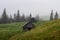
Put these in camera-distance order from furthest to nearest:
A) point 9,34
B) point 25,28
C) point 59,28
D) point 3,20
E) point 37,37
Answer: point 3,20
point 25,28
point 9,34
point 59,28
point 37,37

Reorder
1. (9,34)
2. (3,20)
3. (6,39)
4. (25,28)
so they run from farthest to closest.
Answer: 1. (3,20)
2. (25,28)
3. (9,34)
4. (6,39)

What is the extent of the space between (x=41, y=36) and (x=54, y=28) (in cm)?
783

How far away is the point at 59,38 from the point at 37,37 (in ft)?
20.1

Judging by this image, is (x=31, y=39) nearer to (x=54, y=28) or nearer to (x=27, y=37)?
(x=27, y=37)

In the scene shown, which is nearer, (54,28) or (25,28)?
(54,28)

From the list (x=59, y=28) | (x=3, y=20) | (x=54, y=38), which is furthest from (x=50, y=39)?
(x=3, y=20)

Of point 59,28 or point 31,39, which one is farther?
point 59,28

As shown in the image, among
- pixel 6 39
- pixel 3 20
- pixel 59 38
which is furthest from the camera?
pixel 3 20

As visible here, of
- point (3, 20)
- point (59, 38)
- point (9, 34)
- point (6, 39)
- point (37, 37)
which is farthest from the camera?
point (3, 20)

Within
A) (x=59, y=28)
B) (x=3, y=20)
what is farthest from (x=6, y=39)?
(x=3, y=20)

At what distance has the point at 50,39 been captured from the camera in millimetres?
48812

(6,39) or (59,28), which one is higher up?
(59,28)

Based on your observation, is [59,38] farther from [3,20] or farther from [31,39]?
[3,20]

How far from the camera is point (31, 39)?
168 feet
